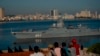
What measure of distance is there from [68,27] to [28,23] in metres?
0.90

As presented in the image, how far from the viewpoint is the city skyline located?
19.2ft

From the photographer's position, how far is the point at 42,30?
6.03 metres

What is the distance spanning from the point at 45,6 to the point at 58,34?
0.70 metres

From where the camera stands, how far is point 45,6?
237 inches

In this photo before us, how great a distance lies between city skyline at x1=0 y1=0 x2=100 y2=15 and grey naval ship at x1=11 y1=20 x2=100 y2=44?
357 mm

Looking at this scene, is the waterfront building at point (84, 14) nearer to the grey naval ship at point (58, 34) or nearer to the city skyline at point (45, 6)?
the city skyline at point (45, 6)

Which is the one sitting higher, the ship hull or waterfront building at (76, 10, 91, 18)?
waterfront building at (76, 10, 91, 18)

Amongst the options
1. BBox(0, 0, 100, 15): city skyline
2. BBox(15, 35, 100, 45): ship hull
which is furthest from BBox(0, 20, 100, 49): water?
BBox(0, 0, 100, 15): city skyline

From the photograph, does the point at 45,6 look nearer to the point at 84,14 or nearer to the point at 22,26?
the point at 22,26

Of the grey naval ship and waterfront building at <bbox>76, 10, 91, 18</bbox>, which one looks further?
waterfront building at <bbox>76, 10, 91, 18</bbox>

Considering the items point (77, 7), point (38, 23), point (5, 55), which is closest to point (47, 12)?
point (38, 23)

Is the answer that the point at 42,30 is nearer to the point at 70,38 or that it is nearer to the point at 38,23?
the point at 38,23

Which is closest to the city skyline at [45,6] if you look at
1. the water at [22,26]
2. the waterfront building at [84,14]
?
the waterfront building at [84,14]

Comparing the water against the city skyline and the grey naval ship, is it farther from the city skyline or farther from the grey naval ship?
the city skyline
